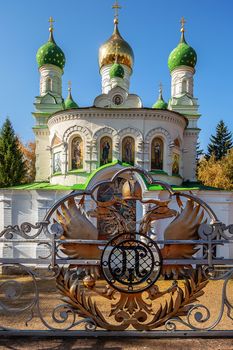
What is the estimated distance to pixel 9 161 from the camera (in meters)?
25.2

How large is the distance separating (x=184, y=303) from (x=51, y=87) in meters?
18.5

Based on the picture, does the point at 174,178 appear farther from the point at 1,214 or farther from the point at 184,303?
the point at 184,303

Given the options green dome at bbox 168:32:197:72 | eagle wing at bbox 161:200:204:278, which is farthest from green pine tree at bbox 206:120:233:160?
eagle wing at bbox 161:200:204:278

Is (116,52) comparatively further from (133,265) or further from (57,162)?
(133,265)

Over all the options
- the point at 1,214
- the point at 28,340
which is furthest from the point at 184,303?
the point at 1,214

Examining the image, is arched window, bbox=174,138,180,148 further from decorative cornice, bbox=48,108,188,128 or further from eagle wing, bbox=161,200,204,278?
eagle wing, bbox=161,200,204,278

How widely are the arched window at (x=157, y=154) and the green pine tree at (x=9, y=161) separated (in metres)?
14.3

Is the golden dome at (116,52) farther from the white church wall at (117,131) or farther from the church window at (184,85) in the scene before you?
the white church wall at (117,131)

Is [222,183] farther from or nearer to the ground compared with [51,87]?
nearer to the ground

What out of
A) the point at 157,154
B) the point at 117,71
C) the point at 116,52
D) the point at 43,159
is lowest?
the point at 43,159

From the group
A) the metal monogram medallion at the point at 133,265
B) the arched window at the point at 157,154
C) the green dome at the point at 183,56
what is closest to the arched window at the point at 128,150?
the arched window at the point at 157,154

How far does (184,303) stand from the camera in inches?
143

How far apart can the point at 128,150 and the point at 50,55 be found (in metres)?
9.34

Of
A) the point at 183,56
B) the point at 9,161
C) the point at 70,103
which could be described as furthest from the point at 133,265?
the point at 9,161
